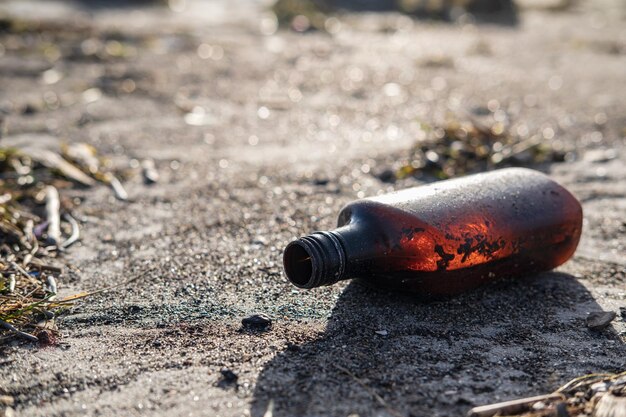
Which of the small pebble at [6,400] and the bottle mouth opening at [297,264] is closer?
the small pebble at [6,400]

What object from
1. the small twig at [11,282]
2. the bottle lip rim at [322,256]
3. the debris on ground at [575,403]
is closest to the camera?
the debris on ground at [575,403]

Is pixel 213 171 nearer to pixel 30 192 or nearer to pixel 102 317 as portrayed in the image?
pixel 30 192

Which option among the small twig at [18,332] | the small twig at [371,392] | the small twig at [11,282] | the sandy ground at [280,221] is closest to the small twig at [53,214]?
the sandy ground at [280,221]

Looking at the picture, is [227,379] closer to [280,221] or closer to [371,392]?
[371,392]

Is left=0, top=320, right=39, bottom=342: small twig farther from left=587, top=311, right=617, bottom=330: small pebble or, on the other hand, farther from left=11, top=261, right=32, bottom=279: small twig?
left=587, top=311, right=617, bottom=330: small pebble

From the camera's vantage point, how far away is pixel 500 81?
703 cm

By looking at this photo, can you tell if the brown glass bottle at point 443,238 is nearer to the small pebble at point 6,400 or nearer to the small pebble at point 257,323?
the small pebble at point 257,323

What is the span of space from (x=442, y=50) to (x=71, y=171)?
5.21 m

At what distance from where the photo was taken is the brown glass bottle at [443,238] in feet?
8.82

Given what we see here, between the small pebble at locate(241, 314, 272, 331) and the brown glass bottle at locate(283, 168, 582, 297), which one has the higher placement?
the brown glass bottle at locate(283, 168, 582, 297)

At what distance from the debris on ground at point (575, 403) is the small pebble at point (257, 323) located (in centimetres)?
84

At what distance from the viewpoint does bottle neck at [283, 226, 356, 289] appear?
2.55 meters

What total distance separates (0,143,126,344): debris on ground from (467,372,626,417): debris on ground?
1.49 meters

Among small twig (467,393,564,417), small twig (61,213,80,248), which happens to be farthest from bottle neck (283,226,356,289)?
small twig (61,213,80,248)
